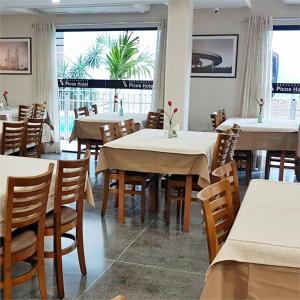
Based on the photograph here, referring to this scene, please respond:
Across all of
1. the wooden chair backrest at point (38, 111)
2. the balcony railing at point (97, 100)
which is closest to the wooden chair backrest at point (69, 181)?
the wooden chair backrest at point (38, 111)

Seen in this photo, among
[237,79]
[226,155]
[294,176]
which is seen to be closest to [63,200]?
[226,155]

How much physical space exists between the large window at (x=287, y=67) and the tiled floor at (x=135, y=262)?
3727 millimetres

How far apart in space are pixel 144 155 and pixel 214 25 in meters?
4.04

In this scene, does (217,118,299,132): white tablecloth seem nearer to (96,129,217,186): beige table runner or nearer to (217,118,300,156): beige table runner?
(217,118,300,156): beige table runner

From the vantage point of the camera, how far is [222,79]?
292 inches

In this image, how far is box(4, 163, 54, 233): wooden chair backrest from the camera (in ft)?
7.20

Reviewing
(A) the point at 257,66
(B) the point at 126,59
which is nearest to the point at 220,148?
(A) the point at 257,66

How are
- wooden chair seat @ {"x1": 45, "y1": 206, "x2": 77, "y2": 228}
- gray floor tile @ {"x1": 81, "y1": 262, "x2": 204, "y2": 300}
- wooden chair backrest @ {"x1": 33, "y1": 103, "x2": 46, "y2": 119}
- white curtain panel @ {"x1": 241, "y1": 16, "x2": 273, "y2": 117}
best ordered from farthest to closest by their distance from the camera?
wooden chair backrest @ {"x1": 33, "y1": 103, "x2": 46, "y2": 119} → white curtain panel @ {"x1": 241, "y1": 16, "x2": 273, "y2": 117} → gray floor tile @ {"x1": 81, "y1": 262, "x2": 204, "y2": 300} → wooden chair seat @ {"x1": 45, "y1": 206, "x2": 77, "y2": 228}

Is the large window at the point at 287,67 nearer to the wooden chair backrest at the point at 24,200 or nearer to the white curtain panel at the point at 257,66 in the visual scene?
the white curtain panel at the point at 257,66

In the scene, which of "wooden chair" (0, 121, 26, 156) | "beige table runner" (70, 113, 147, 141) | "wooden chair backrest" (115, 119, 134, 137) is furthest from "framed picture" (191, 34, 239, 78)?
"wooden chair" (0, 121, 26, 156)

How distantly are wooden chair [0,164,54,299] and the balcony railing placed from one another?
602cm

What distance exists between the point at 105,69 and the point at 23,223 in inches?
255

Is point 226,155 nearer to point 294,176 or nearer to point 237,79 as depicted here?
point 294,176

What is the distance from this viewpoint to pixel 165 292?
2.94 m
